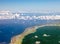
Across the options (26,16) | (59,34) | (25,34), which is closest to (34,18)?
(26,16)

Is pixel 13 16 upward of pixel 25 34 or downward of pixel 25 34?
upward

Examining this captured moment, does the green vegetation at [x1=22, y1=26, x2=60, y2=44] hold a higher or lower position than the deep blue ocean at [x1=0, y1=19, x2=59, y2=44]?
lower

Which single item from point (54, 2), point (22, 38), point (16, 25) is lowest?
point (22, 38)

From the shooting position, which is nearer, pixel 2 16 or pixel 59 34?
pixel 59 34

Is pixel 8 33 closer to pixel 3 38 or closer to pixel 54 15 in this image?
pixel 3 38

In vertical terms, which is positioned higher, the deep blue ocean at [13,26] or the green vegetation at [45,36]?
the deep blue ocean at [13,26]
